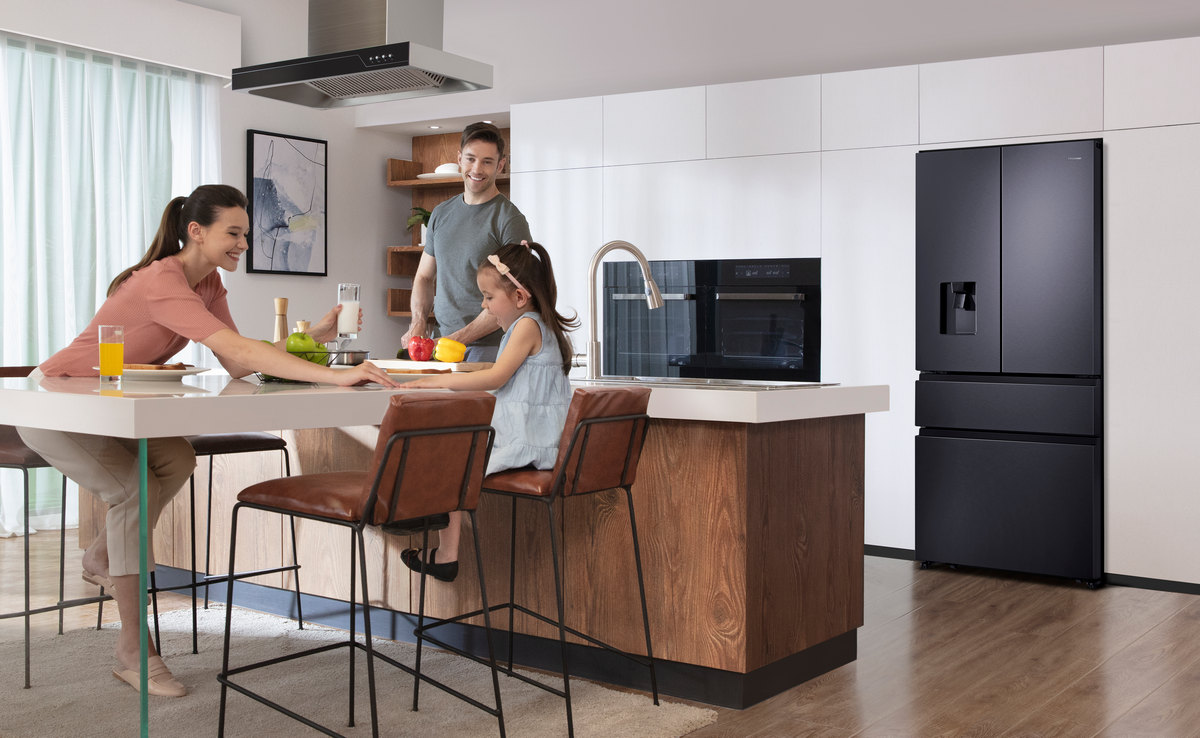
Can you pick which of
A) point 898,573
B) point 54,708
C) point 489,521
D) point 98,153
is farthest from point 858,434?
point 98,153

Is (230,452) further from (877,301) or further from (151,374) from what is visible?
(877,301)

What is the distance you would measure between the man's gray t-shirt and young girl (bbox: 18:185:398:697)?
717 mm

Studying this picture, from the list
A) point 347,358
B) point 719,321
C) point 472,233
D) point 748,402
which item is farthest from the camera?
point 719,321

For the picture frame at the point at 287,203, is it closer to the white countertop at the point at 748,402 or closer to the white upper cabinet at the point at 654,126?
the white upper cabinet at the point at 654,126

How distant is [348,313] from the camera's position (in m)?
3.04

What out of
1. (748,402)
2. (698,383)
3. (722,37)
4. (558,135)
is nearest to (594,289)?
(698,383)

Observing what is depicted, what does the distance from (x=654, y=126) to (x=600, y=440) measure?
9.74 feet

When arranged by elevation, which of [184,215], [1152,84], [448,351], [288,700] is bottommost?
[288,700]

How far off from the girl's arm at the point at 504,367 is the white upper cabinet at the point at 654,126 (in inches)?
102

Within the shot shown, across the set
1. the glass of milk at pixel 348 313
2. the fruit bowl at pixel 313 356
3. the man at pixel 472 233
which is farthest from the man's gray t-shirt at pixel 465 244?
the fruit bowl at pixel 313 356

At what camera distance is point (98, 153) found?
17.5 feet

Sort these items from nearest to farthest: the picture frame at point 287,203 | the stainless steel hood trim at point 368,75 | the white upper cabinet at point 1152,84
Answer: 1. the stainless steel hood trim at point 368,75
2. the white upper cabinet at point 1152,84
3. the picture frame at point 287,203

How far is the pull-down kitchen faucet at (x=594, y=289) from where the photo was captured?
3.20 m

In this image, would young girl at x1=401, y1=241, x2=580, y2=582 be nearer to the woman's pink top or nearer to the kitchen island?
the kitchen island
